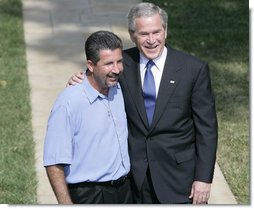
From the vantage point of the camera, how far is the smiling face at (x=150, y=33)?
5.23 m

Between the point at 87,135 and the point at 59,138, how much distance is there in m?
0.18

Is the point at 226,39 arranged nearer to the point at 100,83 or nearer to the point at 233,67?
the point at 233,67

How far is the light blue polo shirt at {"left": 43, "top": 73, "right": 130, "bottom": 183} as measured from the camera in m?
5.11

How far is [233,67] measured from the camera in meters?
11.3

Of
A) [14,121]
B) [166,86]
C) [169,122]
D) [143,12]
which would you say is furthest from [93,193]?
[14,121]

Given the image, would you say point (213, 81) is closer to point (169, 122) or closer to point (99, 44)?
point (169, 122)

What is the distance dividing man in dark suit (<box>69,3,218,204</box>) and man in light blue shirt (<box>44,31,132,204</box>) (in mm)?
139

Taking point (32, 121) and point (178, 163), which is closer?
point (178, 163)

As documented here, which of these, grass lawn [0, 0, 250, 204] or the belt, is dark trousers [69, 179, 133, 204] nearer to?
the belt

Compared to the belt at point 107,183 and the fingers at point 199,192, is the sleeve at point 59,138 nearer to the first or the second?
the belt at point 107,183

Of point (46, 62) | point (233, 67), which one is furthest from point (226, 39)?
point (46, 62)

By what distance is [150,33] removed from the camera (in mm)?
5246

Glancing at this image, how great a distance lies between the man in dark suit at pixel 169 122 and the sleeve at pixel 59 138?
0.52m

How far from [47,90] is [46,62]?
1.12 metres
